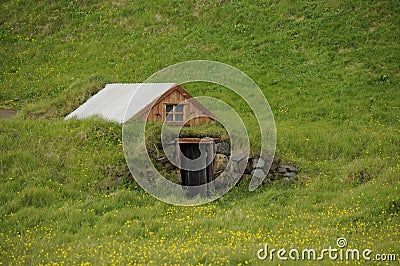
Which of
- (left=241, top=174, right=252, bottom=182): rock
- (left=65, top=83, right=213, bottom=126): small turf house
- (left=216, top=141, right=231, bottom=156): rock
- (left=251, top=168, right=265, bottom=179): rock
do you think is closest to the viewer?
(left=251, top=168, right=265, bottom=179): rock

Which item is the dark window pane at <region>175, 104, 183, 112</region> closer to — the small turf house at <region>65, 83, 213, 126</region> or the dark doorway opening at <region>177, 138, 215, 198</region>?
the small turf house at <region>65, 83, 213, 126</region>

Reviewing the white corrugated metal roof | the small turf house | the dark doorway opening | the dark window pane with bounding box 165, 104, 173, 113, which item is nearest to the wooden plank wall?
the small turf house

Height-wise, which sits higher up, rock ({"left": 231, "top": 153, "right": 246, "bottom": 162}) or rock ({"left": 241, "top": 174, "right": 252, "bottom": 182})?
rock ({"left": 231, "top": 153, "right": 246, "bottom": 162})

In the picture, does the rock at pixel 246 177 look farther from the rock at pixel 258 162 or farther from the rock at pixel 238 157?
the rock at pixel 238 157

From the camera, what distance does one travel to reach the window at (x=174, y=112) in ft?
83.4

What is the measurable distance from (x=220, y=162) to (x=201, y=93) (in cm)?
1226

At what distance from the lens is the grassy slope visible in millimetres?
15289

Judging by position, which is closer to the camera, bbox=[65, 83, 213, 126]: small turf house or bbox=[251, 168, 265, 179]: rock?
bbox=[251, 168, 265, 179]: rock

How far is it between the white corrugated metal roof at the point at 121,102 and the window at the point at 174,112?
33.6 inches

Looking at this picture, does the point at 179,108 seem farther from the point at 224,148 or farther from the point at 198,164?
the point at 198,164

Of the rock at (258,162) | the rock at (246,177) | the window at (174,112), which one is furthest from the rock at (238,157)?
the window at (174,112)

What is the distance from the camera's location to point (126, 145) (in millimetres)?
21703

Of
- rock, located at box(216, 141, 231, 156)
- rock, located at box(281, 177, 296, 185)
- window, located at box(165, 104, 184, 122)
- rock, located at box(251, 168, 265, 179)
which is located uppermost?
window, located at box(165, 104, 184, 122)

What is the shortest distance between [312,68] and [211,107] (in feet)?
27.1
